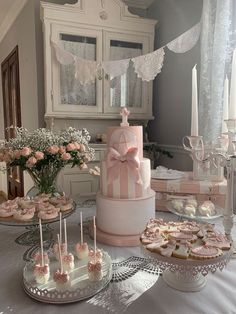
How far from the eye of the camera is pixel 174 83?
224cm

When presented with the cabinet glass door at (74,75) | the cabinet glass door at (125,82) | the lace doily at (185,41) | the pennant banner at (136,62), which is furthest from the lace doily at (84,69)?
the lace doily at (185,41)

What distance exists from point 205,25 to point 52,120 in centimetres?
128

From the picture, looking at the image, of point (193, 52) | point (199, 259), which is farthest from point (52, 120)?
point (199, 259)

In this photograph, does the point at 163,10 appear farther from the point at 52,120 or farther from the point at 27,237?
the point at 27,237

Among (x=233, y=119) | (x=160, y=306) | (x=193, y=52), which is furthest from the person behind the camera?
(x=193, y=52)

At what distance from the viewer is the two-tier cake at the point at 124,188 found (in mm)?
920

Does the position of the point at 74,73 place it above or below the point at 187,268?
above

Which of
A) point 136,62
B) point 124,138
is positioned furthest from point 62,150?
point 136,62

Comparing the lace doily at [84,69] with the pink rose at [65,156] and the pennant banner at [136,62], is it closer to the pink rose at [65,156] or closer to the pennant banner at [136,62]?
the pennant banner at [136,62]

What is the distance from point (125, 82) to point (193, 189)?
140 cm

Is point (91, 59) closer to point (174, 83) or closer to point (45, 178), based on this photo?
point (174, 83)

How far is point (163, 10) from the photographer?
7.77 ft

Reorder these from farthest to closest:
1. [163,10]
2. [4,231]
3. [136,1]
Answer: [136,1]
[163,10]
[4,231]

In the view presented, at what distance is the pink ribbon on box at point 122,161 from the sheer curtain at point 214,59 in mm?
880
